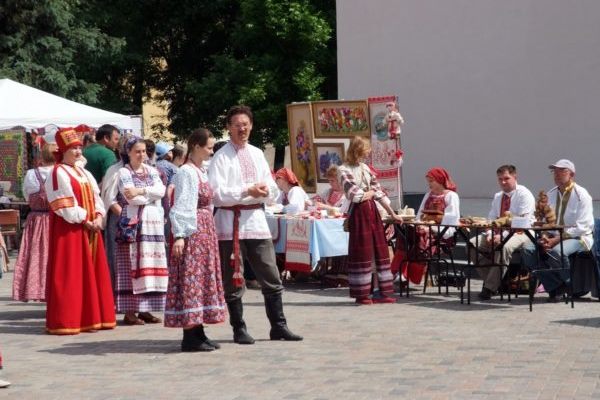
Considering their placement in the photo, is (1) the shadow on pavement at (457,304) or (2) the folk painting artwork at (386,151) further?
(2) the folk painting artwork at (386,151)

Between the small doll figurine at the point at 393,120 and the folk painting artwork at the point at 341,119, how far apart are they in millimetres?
509

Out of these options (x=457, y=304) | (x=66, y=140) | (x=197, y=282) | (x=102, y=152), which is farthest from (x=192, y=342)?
(x=457, y=304)

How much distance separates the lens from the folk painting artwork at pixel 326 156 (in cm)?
1641

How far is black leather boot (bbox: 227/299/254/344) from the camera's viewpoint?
9883 millimetres

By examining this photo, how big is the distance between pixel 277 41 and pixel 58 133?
72.9 feet

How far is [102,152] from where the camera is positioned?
12398mm

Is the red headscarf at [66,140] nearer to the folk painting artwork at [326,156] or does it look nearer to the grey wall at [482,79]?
the folk painting artwork at [326,156]

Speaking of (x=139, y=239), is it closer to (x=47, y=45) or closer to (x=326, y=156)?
(x=326, y=156)

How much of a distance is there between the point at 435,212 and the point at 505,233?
2.72ft

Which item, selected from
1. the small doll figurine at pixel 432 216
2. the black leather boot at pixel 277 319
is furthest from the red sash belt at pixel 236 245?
the small doll figurine at pixel 432 216

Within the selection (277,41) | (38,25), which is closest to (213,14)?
(277,41)

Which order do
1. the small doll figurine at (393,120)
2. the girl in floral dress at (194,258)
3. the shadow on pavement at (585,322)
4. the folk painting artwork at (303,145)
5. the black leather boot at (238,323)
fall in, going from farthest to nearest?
the folk painting artwork at (303,145) → the small doll figurine at (393,120) → the shadow on pavement at (585,322) → the black leather boot at (238,323) → the girl in floral dress at (194,258)

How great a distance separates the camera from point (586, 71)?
22.7 m

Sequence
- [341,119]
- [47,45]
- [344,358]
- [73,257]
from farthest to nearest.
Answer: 1. [47,45]
2. [341,119]
3. [73,257]
4. [344,358]
